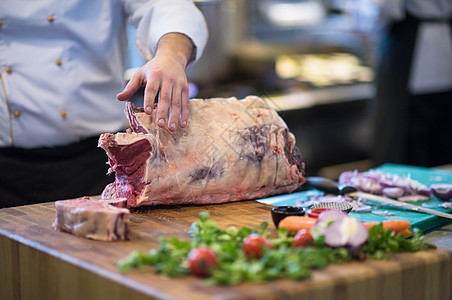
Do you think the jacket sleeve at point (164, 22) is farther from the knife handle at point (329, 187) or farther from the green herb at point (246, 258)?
the green herb at point (246, 258)

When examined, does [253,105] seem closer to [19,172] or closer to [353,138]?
[19,172]

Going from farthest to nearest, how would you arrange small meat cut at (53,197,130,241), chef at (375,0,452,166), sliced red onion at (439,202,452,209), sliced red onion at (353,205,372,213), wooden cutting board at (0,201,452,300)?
chef at (375,0,452,166)
sliced red onion at (439,202,452,209)
sliced red onion at (353,205,372,213)
small meat cut at (53,197,130,241)
wooden cutting board at (0,201,452,300)

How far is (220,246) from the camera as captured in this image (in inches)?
61.9

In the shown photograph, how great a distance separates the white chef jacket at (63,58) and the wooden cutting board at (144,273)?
66 centimetres

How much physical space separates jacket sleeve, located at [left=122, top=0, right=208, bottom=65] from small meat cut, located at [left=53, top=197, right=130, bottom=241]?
884 mm

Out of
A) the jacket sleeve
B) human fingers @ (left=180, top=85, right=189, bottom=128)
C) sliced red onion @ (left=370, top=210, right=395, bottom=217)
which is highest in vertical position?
the jacket sleeve

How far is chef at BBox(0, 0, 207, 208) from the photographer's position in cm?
262

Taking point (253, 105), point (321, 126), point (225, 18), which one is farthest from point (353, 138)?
point (253, 105)

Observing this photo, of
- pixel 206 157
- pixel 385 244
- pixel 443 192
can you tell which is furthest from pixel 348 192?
pixel 385 244

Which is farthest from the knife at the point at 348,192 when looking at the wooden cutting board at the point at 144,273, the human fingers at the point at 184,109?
the human fingers at the point at 184,109

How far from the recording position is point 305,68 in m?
6.80

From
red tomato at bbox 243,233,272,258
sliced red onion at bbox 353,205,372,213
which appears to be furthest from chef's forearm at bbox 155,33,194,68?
red tomato at bbox 243,233,272,258

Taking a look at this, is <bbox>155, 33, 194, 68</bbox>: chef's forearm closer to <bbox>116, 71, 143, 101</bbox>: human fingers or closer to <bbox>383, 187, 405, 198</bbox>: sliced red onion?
<bbox>116, 71, 143, 101</bbox>: human fingers

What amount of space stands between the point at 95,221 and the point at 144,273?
36 cm
